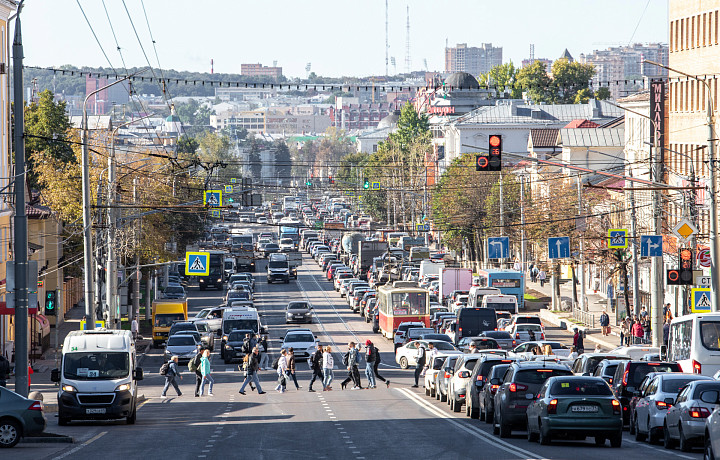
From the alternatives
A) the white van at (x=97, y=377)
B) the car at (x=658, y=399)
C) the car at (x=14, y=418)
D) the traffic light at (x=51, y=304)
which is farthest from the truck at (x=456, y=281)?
the car at (x=14, y=418)

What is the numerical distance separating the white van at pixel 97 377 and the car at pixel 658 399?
12389 millimetres

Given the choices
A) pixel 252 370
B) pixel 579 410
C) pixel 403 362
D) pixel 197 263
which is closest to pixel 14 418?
pixel 579 410

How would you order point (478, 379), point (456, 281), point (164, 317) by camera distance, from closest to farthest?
point (478, 379), point (164, 317), point (456, 281)

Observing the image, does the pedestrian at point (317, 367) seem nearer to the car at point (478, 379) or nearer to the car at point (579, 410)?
the car at point (478, 379)

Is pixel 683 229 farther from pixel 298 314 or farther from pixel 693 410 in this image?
pixel 298 314

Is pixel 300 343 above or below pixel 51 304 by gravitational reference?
below

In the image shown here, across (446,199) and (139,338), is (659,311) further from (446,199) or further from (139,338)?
(446,199)

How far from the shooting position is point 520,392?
79.3 feet

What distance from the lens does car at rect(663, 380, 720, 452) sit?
20.9 metres

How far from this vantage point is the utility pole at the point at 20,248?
26.5m

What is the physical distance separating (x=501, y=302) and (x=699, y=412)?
4536 cm

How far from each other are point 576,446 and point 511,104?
12040cm

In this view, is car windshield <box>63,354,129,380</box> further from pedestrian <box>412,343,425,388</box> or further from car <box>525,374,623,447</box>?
pedestrian <box>412,343,425,388</box>

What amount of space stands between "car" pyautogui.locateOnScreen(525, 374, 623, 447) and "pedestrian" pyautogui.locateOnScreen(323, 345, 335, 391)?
18328 mm
